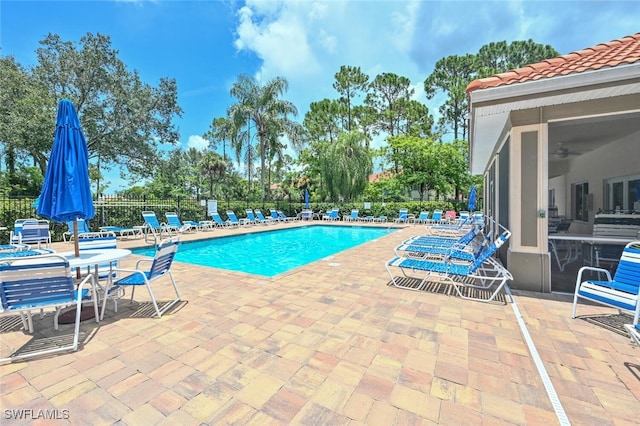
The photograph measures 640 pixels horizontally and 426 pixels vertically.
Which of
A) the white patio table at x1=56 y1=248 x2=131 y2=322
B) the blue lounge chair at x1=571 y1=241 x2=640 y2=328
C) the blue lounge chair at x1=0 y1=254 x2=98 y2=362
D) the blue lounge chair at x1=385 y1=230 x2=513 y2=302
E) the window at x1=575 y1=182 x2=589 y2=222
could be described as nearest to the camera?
the blue lounge chair at x1=0 y1=254 x2=98 y2=362

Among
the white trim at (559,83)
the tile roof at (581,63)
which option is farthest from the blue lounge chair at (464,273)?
the tile roof at (581,63)

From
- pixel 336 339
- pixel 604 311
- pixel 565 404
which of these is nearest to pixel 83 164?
pixel 336 339

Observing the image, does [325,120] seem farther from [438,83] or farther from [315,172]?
[438,83]

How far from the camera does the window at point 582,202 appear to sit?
10094mm

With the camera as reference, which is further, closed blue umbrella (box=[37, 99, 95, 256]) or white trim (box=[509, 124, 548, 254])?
white trim (box=[509, 124, 548, 254])

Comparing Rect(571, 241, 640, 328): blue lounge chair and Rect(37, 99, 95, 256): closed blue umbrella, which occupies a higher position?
Rect(37, 99, 95, 256): closed blue umbrella

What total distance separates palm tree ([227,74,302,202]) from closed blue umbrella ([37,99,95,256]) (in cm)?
1804

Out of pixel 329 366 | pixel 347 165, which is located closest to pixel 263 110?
pixel 347 165

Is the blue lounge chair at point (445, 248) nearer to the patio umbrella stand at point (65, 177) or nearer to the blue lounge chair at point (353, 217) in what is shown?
the patio umbrella stand at point (65, 177)

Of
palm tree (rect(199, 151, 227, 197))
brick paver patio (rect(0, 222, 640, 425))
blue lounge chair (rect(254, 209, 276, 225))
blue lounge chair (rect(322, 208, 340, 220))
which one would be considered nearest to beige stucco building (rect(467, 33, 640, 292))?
brick paver patio (rect(0, 222, 640, 425))

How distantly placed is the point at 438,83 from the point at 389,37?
64.2ft

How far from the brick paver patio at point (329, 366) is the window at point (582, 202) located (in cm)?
862

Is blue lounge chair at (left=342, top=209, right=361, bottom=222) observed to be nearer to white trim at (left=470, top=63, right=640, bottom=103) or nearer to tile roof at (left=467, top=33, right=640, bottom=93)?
tile roof at (left=467, top=33, right=640, bottom=93)

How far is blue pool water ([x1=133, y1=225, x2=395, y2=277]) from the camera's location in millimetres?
8086
